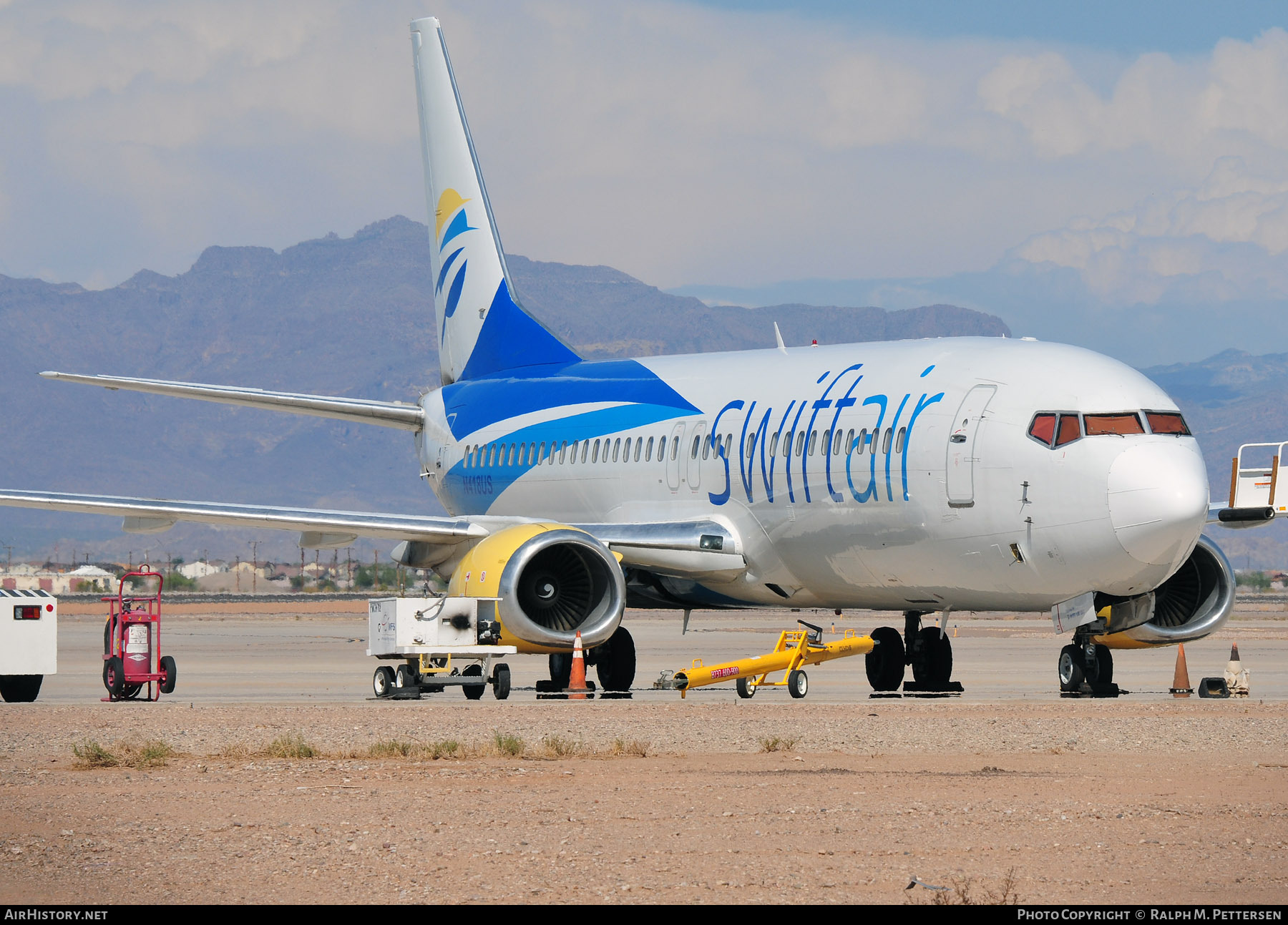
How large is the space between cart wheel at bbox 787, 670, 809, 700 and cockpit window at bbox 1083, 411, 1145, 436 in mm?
4974

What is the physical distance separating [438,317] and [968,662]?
11.5 m

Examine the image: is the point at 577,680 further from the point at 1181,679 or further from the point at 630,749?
the point at 1181,679

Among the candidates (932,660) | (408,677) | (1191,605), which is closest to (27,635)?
(408,677)

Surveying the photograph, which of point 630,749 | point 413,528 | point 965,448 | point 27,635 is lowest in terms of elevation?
point 630,749

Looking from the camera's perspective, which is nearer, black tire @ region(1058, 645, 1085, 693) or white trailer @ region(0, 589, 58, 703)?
black tire @ region(1058, 645, 1085, 693)

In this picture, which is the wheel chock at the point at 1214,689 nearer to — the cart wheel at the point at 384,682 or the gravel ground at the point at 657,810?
the gravel ground at the point at 657,810

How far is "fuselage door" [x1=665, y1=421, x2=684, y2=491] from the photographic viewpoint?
82.0ft

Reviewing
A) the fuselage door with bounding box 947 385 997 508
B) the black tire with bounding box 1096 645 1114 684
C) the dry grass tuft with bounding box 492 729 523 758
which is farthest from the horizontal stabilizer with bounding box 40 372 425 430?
the dry grass tuft with bounding box 492 729 523 758

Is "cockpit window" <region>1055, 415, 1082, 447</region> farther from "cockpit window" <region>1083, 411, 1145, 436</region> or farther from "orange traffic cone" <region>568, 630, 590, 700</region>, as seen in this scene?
"orange traffic cone" <region>568, 630, 590, 700</region>

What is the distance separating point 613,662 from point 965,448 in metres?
7.01

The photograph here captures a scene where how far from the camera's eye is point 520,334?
98.6ft

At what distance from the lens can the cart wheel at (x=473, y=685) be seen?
72.9ft

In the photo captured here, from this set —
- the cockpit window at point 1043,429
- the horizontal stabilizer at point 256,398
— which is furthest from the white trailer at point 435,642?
the cockpit window at point 1043,429

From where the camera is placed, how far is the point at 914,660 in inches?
958
